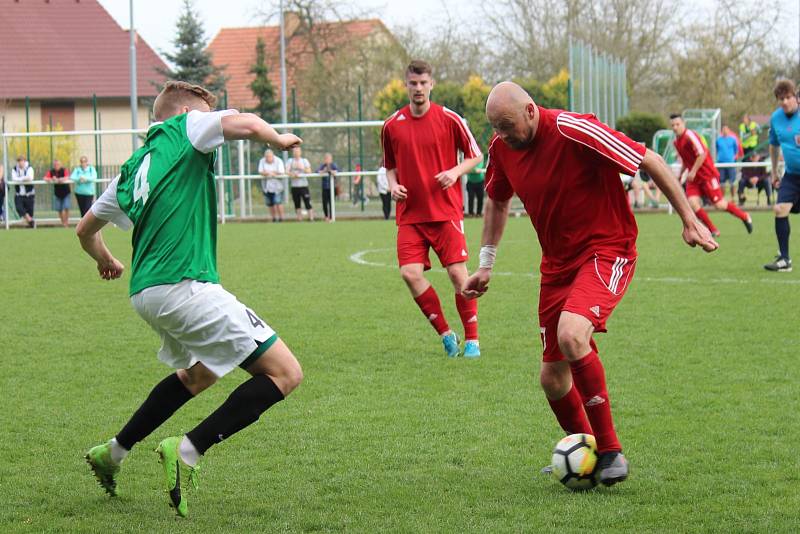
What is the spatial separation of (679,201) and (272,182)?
928 inches

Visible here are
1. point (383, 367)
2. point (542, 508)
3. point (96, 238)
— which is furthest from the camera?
point (383, 367)

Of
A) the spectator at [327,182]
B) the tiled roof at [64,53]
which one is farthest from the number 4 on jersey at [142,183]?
the tiled roof at [64,53]

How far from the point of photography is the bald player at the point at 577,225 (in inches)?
179

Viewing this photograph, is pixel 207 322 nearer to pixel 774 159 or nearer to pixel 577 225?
pixel 577 225

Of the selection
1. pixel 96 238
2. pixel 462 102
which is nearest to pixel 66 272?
pixel 96 238

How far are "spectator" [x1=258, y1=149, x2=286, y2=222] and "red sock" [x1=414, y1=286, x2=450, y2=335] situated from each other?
19057 mm

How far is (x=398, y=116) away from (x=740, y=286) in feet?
15.8

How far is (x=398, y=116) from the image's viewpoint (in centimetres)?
852

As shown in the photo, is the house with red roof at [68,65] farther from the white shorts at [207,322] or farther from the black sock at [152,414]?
the white shorts at [207,322]

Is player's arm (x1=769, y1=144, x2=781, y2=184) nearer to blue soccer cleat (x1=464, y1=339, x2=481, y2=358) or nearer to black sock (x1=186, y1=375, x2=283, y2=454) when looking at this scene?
blue soccer cleat (x1=464, y1=339, x2=481, y2=358)

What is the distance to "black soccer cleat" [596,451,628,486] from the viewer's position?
457 cm

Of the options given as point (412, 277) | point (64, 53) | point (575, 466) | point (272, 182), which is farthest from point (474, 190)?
point (64, 53)

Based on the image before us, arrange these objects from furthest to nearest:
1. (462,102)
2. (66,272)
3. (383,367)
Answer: (462,102), (66,272), (383,367)

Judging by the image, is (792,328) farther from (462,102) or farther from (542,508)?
(462,102)
